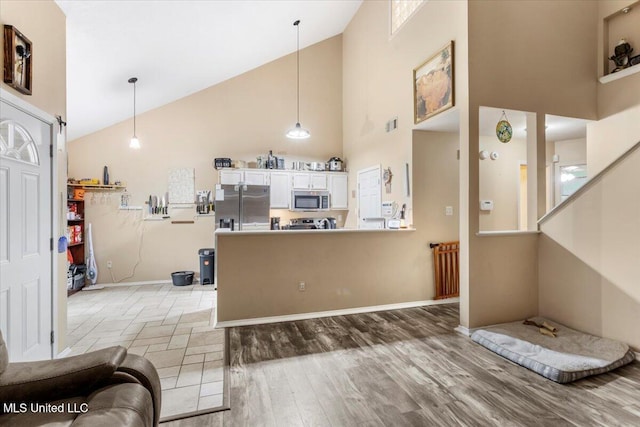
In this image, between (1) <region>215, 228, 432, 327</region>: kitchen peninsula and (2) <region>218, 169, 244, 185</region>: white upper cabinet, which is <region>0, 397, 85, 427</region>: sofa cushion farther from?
(2) <region>218, 169, 244, 185</region>: white upper cabinet

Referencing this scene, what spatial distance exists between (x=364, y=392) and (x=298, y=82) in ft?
20.8

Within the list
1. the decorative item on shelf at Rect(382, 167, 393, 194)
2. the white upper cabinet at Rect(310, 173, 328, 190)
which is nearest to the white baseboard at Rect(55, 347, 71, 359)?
the decorative item on shelf at Rect(382, 167, 393, 194)

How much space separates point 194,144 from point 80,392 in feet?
17.9

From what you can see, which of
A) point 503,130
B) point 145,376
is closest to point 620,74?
point 503,130

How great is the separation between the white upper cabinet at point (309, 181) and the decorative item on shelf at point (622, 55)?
4.74 m

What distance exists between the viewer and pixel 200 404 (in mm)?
2037

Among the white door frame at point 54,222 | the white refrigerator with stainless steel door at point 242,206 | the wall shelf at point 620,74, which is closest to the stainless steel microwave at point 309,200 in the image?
the white refrigerator with stainless steel door at point 242,206

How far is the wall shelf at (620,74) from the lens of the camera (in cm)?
346

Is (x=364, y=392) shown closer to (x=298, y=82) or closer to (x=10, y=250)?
(x=10, y=250)

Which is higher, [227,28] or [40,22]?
[227,28]

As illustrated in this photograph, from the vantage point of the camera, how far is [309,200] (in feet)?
21.1

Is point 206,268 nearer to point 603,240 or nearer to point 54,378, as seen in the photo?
point 54,378

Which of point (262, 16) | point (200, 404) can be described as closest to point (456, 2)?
point (262, 16)


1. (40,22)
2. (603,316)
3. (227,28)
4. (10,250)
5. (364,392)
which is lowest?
(364,392)
